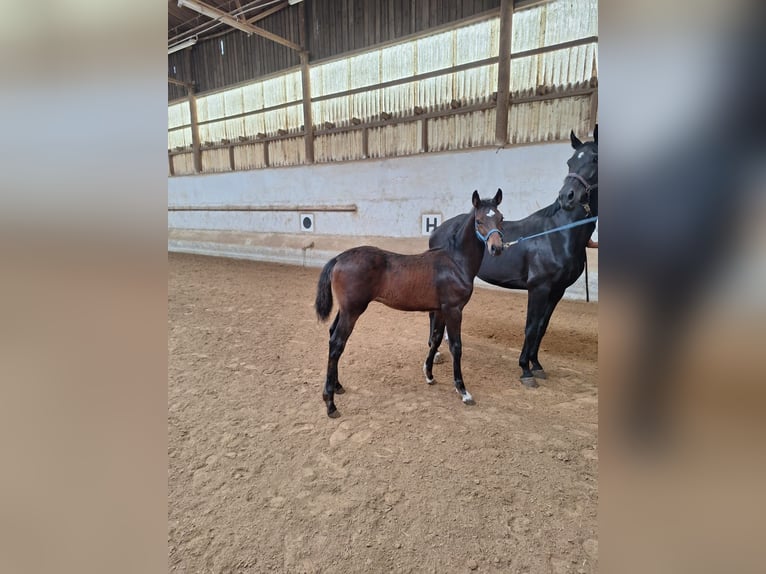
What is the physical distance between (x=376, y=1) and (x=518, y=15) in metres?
2.97

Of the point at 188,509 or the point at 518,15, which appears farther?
the point at 518,15

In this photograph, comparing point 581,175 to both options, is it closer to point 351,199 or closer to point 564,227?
point 564,227

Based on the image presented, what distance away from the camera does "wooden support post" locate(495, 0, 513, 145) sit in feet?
19.0

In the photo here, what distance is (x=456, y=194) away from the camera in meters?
6.61

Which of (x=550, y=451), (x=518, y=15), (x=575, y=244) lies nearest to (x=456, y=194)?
(x=518, y=15)

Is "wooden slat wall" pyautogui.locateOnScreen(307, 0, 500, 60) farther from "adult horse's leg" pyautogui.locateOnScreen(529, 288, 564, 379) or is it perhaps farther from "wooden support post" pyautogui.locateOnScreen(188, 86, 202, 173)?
"adult horse's leg" pyautogui.locateOnScreen(529, 288, 564, 379)

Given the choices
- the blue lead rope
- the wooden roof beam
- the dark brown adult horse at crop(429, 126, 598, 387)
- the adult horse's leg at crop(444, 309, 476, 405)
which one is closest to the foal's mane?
the dark brown adult horse at crop(429, 126, 598, 387)

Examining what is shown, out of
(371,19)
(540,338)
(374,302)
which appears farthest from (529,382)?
(371,19)

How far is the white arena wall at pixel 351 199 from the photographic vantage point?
5891 mm

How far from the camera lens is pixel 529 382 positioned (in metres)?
2.75

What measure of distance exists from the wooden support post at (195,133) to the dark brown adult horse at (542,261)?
35.8ft

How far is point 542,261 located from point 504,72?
15.2ft
